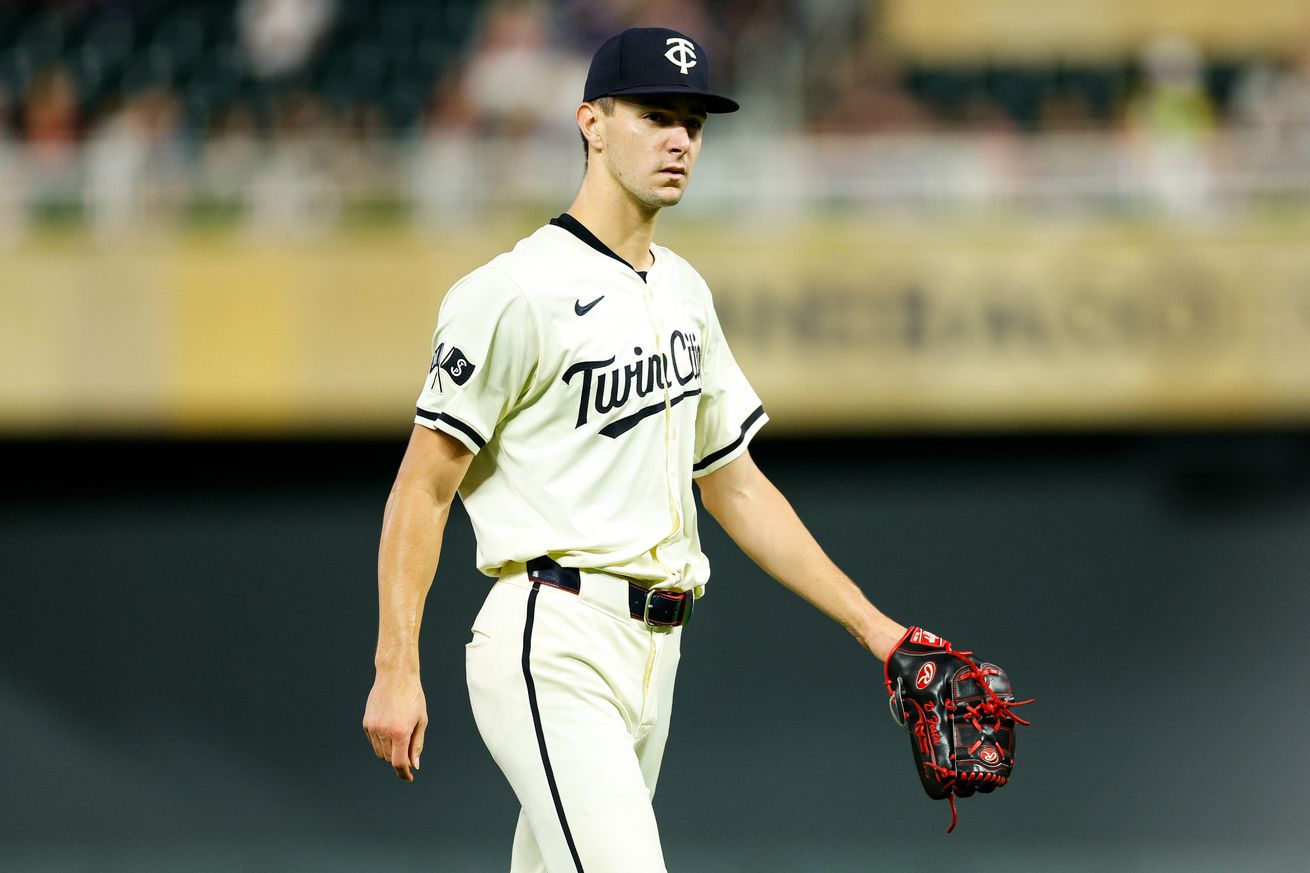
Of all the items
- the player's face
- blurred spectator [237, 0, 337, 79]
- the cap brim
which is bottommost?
the player's face

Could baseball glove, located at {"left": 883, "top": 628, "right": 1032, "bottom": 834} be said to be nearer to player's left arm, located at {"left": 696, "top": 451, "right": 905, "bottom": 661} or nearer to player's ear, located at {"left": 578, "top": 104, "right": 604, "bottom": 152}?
player's left arm, located at {"left": 696, "top": 451, "right": 905, "bottom": 661}

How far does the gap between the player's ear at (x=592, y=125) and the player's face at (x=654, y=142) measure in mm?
29

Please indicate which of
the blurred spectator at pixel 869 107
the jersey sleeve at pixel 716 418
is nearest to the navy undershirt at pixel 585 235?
the jersey sleeve at pixel 716 418

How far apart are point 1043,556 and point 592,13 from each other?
3.39 meters

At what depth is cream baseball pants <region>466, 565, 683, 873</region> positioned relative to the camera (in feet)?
8.24

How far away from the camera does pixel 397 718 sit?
2.45 meters

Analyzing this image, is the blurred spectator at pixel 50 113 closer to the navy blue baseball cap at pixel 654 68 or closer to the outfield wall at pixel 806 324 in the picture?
the outfield wall at pixel 806 324

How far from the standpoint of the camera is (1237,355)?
6949mm

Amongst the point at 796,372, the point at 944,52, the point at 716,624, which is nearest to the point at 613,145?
the point at 796,372

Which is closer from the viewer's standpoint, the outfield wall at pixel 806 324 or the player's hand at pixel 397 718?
the player's hand at pixel 397 718

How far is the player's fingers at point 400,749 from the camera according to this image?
8.05ft

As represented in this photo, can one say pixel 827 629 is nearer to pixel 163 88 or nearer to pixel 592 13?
pixel 592 13

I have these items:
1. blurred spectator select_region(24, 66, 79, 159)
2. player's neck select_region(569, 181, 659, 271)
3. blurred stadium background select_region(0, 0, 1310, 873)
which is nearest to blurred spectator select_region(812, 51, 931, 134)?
blurred stadium background select_region(0, 0, 1310, 873)

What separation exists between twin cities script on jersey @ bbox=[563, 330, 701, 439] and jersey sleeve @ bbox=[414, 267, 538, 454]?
92 mm
